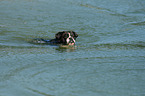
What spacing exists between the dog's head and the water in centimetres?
34

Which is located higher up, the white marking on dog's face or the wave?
the white marking on dog's face

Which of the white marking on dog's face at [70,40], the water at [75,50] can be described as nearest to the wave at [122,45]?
the water at [75,50]

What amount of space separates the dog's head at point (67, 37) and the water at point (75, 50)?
0.34 metres

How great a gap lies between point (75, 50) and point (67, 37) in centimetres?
57

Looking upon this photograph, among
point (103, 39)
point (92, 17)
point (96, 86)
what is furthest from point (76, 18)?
point (96, 86)

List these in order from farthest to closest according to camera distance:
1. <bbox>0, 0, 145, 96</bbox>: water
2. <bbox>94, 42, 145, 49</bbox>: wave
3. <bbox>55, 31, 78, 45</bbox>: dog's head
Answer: <bbox>94, 42, 145, 49</bbox>: wave → <bbox>55, 31, 78, 45</bbox>: dog's head → <bbox>0, 0, 145, 96</bbox>: water

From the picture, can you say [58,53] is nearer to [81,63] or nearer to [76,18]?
[81,63]

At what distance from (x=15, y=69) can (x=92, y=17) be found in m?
7.04

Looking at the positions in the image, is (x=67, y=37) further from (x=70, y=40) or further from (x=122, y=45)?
(x=122, y=45)

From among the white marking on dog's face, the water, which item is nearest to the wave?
the water

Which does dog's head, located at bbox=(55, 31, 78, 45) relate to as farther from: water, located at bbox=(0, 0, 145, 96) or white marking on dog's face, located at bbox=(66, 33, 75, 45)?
water, located at bbox=(0, 0, 145, 96)

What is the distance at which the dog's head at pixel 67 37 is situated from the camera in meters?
9.95

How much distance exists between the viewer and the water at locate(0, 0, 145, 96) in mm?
6488

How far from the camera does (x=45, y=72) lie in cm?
735
